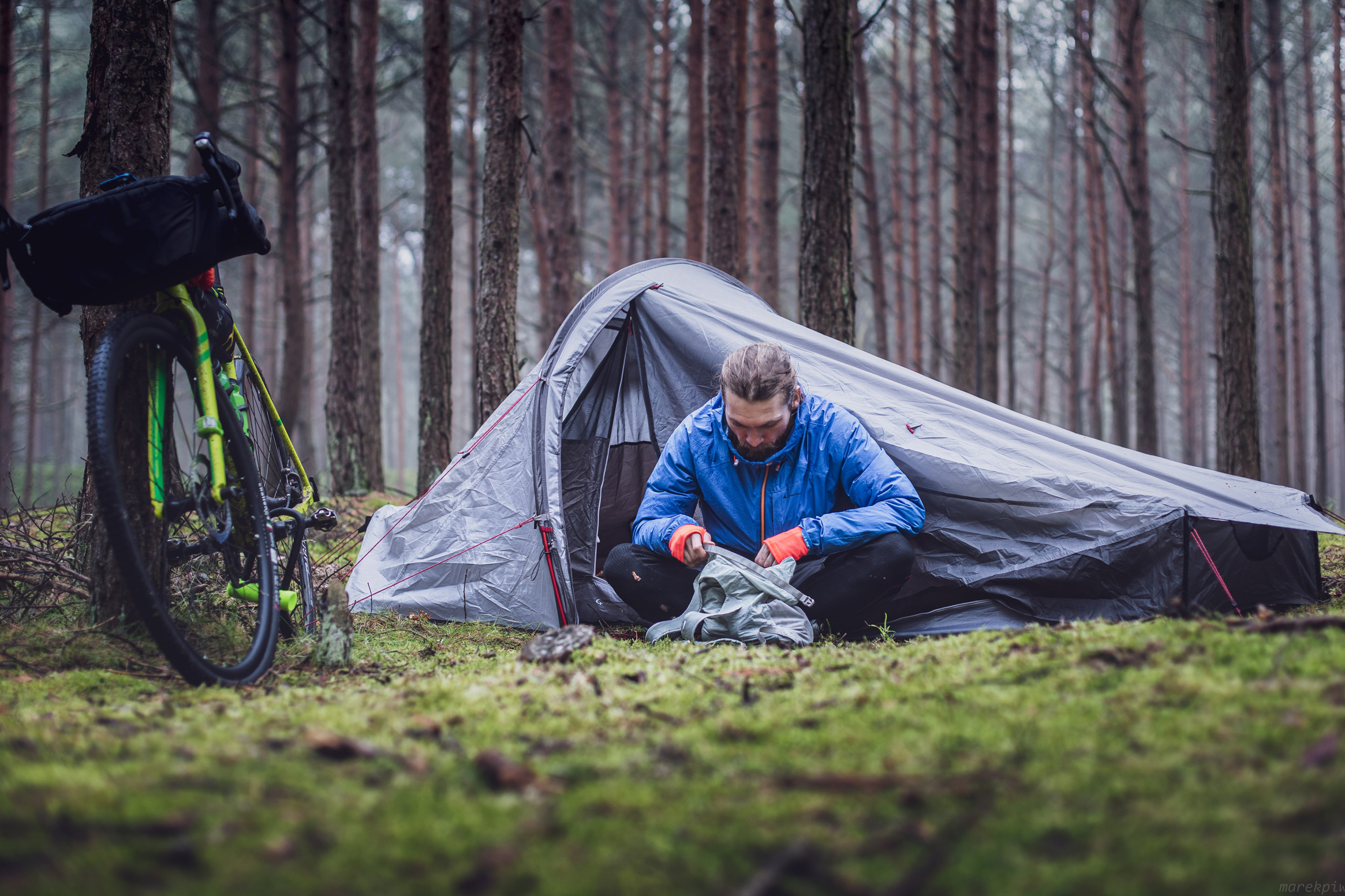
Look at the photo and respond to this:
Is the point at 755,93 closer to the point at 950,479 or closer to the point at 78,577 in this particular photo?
the point at 950,479

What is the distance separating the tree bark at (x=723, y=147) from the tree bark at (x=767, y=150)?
766 mm

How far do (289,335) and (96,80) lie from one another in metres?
6.02

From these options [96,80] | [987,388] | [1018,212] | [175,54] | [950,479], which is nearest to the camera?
[96,80]

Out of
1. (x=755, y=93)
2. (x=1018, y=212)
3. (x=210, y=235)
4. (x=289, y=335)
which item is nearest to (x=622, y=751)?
(x=210, y=235)

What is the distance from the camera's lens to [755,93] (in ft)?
29.5

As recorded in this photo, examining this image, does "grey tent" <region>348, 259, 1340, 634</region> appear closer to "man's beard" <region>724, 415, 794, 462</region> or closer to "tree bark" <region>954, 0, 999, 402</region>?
"man's beard" <region>724, 415, 794, 462</region>

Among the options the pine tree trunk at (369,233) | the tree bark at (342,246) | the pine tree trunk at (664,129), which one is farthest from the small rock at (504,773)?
the pine tree trunk at (664,129)

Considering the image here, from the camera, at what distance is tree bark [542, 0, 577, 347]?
7902mm

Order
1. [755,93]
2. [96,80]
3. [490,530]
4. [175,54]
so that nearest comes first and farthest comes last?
[96,80]
[490,530]
[175,54]
[755,93]

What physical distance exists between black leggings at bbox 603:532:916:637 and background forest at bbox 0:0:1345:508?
7.46ft

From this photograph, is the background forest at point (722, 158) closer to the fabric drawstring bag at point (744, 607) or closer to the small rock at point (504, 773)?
the fabric drawstring bag at point (744, 607)

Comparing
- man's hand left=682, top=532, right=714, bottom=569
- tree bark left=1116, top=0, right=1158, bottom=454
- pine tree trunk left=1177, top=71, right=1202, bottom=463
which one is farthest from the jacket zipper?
pine tree trunk left=1177, top=71, right=1202, bottom=463

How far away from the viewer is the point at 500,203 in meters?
5.96

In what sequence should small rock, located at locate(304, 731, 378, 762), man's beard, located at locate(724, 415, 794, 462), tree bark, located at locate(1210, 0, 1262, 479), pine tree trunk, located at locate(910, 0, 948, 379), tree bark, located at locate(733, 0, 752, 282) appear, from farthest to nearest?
pine tree trunk, located at locate(910, 0, 948, 379) → tree bark, located at locate(733, 0, 752, 282) → tree bark, located at locate(1210, 0, 1262, 479) → man's beard, located at locate(724, 415, 794, 462) → small rock, located at locate(304, 731, 378, 762)
